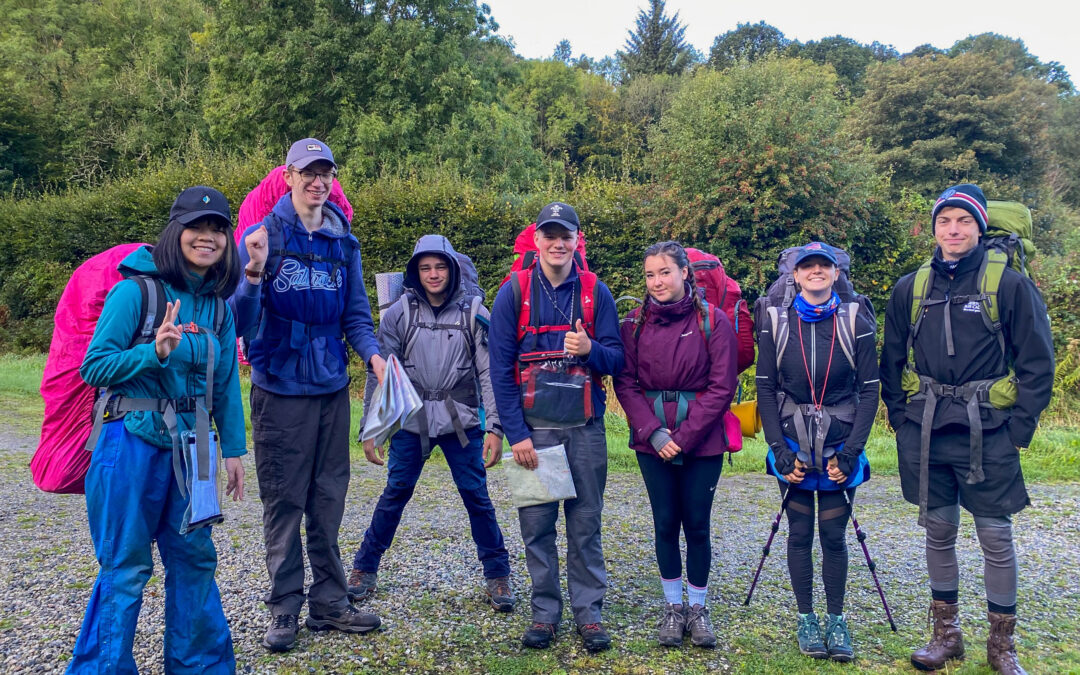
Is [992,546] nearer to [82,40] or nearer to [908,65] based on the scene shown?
[908,65]

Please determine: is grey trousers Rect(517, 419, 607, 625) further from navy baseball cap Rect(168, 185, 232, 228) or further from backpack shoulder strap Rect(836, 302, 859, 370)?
navy baseball cap Rect(168, 185, 232, 228)

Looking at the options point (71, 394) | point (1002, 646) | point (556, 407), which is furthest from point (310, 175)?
point (1002, 646)

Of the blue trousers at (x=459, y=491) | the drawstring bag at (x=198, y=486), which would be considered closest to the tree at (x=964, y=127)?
the blue trousers at (x=459, y=491)

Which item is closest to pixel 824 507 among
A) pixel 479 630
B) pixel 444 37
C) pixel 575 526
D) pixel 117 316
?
pixel 575 526

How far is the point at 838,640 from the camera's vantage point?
394 cm

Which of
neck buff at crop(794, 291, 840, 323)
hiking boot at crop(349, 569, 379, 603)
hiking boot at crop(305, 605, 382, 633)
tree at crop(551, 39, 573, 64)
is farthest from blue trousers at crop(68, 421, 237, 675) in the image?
tree at crop(551, 39, 573, 64)

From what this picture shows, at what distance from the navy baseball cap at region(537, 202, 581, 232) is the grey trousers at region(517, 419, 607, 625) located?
113 centimetres

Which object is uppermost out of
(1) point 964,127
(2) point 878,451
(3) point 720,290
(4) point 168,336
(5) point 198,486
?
(1) point 964,127

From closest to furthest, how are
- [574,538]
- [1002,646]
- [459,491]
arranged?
[1002,646]
[574,538]
[459,491]

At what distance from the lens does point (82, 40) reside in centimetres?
3409

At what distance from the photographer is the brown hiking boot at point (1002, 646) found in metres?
3.71

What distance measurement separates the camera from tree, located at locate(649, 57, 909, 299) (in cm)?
1227

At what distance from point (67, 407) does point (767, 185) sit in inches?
442

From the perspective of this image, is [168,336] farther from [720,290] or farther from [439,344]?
[720,290]
